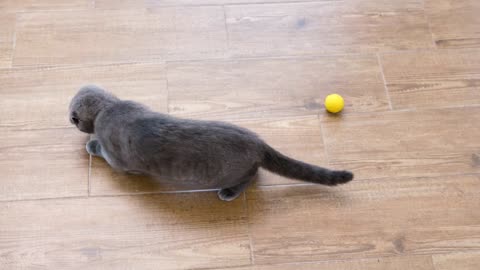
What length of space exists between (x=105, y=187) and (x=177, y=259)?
30 centimetres

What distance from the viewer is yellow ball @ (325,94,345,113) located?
1581 mm

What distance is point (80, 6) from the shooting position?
1729 mm

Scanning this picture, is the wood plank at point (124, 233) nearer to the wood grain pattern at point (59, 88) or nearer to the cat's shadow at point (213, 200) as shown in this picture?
the cat's shadow at point (213, 200)

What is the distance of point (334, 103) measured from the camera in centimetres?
158

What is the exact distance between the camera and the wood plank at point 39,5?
171 cm

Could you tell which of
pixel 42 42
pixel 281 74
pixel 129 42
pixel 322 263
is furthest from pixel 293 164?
pixel 42 42

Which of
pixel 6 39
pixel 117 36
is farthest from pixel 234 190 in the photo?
pixel 6 39

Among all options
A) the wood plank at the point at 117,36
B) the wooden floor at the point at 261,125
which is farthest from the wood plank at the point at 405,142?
the wood plank at the point at 117,36

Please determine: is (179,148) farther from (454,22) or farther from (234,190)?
(454,22)

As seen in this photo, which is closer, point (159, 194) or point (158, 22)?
point (159, 194)

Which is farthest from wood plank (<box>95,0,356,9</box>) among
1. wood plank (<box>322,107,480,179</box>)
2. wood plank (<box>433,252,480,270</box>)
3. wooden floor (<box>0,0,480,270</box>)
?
wood plank (<box>433,252,480,270</box>)

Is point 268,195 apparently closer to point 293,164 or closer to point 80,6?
point 293,164

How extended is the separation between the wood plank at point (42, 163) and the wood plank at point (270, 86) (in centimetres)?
33

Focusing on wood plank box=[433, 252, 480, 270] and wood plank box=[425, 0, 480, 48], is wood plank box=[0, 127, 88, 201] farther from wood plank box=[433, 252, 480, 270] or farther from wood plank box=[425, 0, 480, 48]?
wood plank box=[425, 0, 480, 48]
